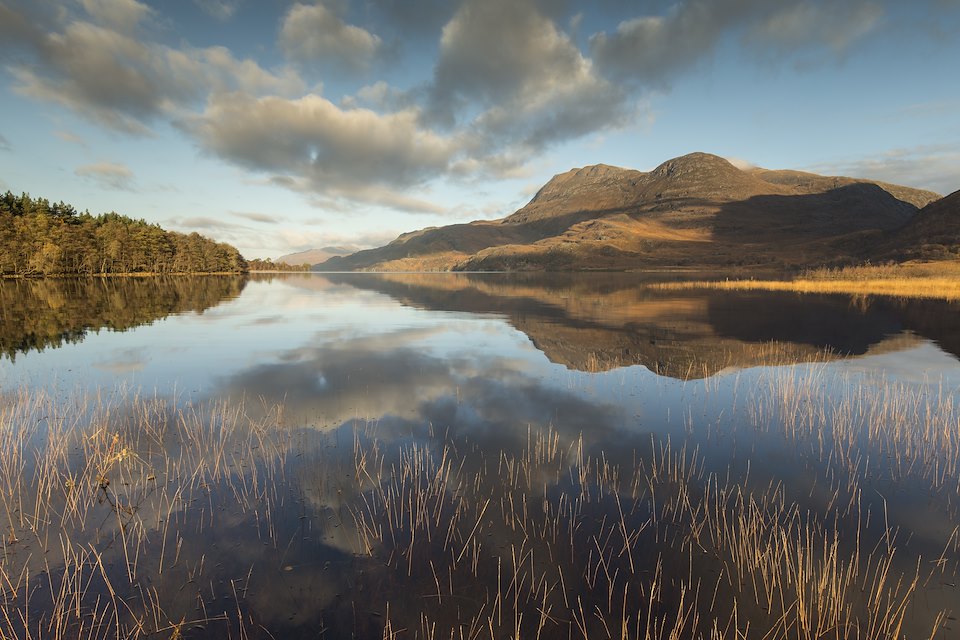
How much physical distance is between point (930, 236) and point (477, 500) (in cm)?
16972

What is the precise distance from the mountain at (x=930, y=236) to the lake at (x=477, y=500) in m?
119

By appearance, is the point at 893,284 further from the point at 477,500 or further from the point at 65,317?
the point at 65,317

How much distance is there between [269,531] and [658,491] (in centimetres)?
887

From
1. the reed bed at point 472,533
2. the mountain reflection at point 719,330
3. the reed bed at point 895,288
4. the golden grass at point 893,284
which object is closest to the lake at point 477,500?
the reed bed at point 472,533

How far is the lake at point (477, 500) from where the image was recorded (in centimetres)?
698

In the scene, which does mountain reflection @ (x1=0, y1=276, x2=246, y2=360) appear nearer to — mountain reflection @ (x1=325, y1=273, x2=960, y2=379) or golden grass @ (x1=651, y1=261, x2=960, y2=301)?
mountain reflection @ (x1=325, y1=273, x2=960, y2=379)

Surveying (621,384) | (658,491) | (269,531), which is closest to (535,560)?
(658,491)

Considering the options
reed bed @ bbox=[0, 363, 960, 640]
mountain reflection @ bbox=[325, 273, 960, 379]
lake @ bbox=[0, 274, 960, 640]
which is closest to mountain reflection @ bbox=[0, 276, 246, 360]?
lake @ bbox=[0, 274, 960, 640]

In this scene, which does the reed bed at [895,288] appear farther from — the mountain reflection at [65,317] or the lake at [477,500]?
the mountain reflection at [65,317]

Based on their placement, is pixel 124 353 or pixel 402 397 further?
pixel 124 353

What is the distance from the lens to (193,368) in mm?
23125

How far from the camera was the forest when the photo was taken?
4373 inches

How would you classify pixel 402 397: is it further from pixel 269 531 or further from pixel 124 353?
pixel 124 353

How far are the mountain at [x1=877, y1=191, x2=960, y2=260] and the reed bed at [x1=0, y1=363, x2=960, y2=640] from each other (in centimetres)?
13092
